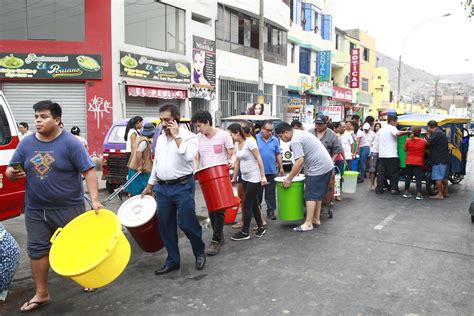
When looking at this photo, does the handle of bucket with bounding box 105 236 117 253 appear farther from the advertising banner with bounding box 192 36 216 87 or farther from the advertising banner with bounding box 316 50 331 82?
the advertising banner with bounding box 316 50 331 82

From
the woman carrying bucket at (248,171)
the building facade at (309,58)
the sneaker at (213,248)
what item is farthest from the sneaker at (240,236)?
the building facade at (309,58)

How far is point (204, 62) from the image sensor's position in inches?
830

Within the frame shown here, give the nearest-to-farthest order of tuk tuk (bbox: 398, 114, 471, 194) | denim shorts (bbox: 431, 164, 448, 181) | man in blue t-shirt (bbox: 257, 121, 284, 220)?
man in blue t-shirt (bbox: 257, 121, 284, 220) < denim shorts (bbox: 431, 164, 448, 181) < tuk tuk (bbox: 398, 114, 471, 194)

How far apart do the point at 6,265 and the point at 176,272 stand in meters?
1.69

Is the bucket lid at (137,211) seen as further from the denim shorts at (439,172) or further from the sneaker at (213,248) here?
the denim shorts at (439,172)

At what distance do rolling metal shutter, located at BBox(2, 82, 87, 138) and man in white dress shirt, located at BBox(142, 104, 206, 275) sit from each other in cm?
1277

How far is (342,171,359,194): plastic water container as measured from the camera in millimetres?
9359

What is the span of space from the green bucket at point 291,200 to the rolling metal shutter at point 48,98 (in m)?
11.9

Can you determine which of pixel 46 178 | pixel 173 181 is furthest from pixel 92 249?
pixel 173 181

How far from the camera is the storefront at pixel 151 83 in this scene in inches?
683

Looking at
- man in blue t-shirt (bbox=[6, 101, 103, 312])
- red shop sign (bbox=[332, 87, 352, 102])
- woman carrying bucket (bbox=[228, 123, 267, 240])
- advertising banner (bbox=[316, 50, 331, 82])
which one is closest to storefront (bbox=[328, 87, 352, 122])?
red shop sign (bbox=[332, 87, 352, 102])

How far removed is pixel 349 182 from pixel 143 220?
578 cm

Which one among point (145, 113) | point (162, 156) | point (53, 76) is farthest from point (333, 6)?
point (162, 156)

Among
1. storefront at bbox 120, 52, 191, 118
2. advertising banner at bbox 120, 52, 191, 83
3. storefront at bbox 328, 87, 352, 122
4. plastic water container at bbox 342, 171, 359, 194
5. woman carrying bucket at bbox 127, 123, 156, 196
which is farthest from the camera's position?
storefront at bbox 328, 87, 352, 122
